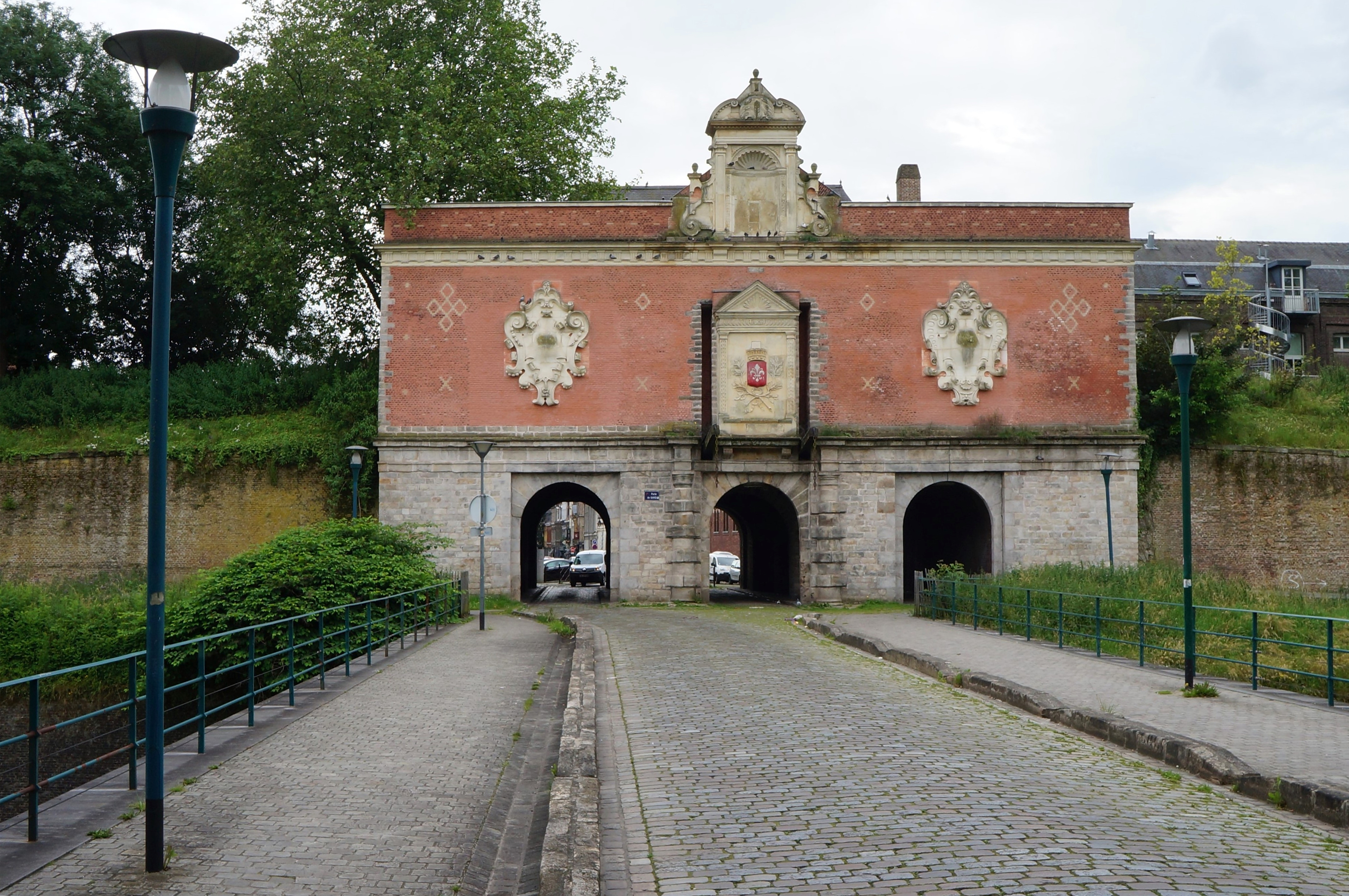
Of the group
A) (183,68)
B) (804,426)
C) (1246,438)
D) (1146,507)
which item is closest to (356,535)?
(804,426)

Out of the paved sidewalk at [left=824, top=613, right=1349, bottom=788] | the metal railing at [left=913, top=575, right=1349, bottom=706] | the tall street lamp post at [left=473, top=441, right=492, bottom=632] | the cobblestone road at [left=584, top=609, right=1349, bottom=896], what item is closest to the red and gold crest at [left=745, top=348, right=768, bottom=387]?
the tall street lamp post at [left=473, top=441, right=492, bottom=632]

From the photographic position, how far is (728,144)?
2803 cm

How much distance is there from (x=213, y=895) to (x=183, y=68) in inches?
170

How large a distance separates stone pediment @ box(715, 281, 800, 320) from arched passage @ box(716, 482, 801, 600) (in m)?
4.26

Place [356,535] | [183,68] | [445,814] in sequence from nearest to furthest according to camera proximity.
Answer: [183,68] → [445,814] → [356,535]

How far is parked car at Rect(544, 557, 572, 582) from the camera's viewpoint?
2046 inches

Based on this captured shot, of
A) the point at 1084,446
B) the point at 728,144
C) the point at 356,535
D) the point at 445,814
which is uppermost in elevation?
the point at 728,144

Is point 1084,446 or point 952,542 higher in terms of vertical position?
point 1084,446

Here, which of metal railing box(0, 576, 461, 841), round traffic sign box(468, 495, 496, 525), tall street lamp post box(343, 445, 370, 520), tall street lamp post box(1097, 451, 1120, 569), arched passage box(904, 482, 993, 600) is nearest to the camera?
metal railing box(0, 576, 461, 841)

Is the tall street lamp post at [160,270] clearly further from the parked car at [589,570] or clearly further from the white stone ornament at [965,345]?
the parked car at [589,570]

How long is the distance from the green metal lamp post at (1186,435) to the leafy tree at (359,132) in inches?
794

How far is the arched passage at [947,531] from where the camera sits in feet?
96.4

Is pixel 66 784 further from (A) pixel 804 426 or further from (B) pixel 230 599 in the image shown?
(A) pixel 804 426

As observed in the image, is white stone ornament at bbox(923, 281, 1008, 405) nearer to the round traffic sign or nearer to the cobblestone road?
the round traffic sign
